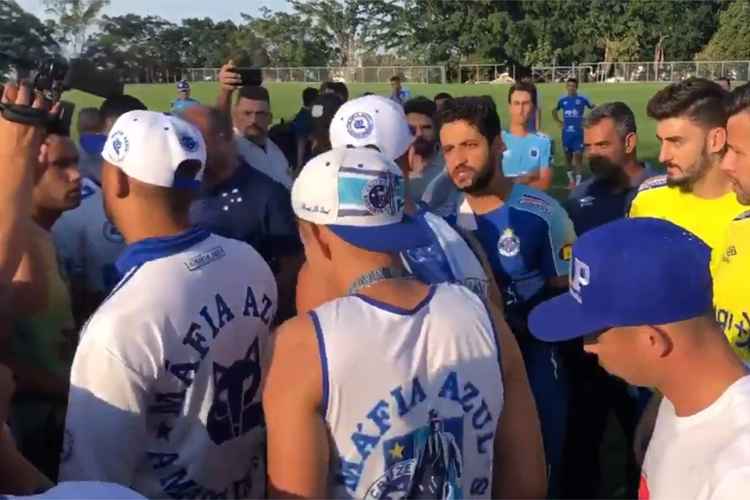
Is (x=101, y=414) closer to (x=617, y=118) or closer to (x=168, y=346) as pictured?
(x=168, y=346)

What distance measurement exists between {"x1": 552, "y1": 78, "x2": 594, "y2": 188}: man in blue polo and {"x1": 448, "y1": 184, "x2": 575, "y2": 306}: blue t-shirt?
457 inches

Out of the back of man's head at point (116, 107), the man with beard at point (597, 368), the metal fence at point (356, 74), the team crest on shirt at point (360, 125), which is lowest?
the man with beard at point (597, 368)

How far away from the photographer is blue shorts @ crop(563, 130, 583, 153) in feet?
56.8

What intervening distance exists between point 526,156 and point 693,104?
3.92 m

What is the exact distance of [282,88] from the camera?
32062 mm

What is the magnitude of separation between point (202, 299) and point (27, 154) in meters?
0.66

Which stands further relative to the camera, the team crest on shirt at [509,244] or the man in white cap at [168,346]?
the team crest on shirt at [509,244]

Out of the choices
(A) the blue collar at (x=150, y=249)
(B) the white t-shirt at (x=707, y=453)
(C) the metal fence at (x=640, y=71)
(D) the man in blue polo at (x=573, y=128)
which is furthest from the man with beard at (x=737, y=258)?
(C) the metal fence at (x=640, y=71)

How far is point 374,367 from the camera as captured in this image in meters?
1.97

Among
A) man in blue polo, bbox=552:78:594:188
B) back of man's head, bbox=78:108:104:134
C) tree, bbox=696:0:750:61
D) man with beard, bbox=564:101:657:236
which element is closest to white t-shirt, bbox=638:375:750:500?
man with beard, bbox=564:101:657:236

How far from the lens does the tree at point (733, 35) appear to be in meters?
50.0

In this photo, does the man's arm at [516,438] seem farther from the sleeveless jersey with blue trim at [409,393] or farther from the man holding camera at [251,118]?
the man holding camera at [251,118]

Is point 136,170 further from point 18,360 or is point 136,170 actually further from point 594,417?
point 594,417

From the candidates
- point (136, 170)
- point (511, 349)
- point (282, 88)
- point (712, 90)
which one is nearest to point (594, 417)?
point (712, 90)
